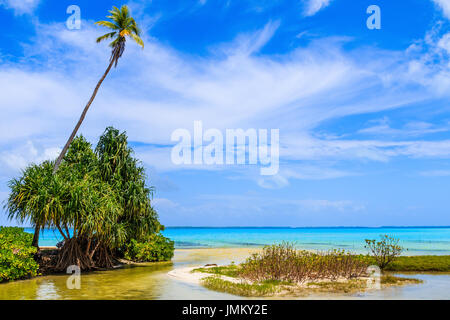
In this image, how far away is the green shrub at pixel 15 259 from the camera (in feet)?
50.6

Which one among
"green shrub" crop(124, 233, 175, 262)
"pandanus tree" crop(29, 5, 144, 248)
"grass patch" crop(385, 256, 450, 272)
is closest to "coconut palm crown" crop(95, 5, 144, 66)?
"pandanus tree" crop(29, 5, 144, 248)

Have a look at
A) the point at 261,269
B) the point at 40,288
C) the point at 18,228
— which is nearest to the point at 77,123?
the point at 18,228

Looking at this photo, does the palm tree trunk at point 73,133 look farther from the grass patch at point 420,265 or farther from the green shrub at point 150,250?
the grass patch at point 420,265

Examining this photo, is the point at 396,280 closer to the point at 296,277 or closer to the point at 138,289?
the point at 296,277

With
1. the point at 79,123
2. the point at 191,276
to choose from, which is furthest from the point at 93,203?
the point at 79,123

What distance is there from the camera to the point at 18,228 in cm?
1995

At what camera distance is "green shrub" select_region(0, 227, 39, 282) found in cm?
1541

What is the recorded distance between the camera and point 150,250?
24.8 m

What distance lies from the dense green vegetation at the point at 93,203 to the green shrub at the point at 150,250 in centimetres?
6

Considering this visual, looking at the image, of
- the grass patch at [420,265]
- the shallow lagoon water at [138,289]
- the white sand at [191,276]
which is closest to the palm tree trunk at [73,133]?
the shallow lagoon water at [138,289]

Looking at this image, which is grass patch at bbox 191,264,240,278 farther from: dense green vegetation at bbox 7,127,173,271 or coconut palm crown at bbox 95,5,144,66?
coconut palm crown at bbox 95,5,144,66
